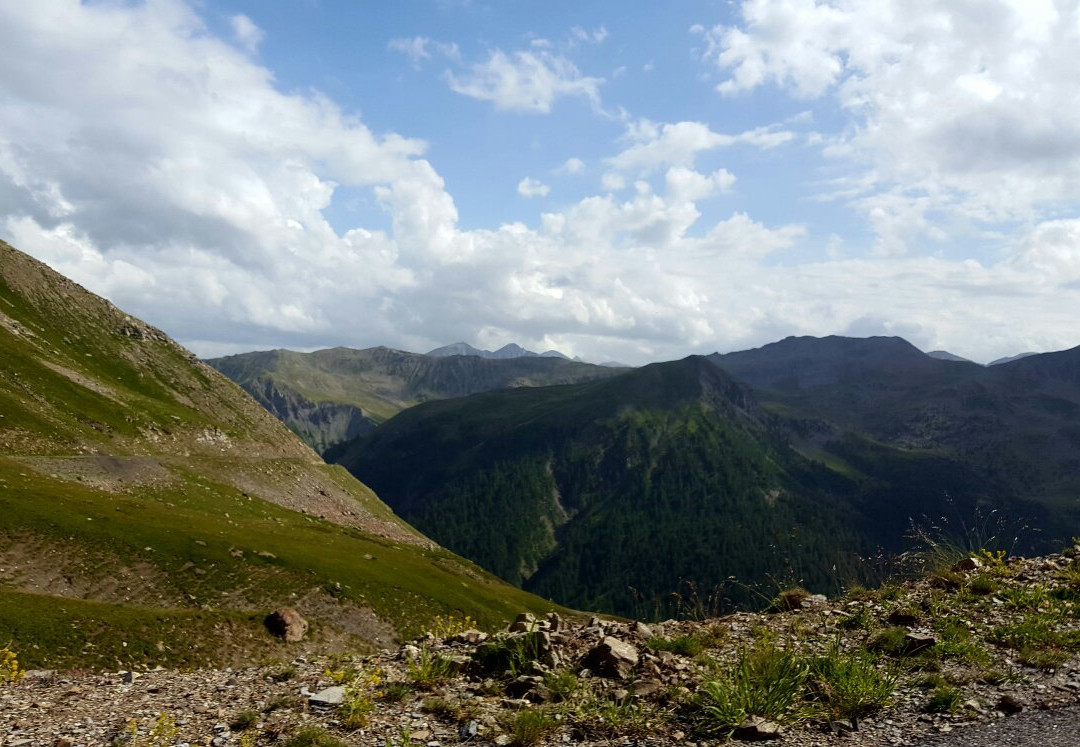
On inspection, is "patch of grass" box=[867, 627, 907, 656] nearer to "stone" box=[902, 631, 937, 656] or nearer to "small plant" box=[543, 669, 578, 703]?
"stone" box=[902, 631, 937, 656]

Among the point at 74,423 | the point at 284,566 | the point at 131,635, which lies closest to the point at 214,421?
the point at 74,423

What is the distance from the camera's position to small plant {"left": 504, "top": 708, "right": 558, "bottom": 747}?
9289 millimetres

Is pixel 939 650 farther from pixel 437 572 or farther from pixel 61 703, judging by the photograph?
pixel 437 572

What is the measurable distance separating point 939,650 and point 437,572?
3232 inches

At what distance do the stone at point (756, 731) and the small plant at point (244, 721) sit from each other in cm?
807

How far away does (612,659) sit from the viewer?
456 inches

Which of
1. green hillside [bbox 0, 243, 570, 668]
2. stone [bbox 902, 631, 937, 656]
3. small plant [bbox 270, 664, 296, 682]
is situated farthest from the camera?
green hillside [bbox 0, 243, 570, 668]

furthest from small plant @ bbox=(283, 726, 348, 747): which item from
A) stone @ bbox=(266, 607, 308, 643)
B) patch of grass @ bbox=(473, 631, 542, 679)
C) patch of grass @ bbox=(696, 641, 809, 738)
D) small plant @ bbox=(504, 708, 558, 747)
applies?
stone @ bbox=(266, 607, 308, 643)

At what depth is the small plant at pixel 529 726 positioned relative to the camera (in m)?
9.29

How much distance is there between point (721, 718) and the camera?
31.1 ft

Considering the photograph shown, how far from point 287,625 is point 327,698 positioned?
1527 inches

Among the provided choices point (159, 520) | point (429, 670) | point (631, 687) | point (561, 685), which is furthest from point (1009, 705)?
point (159, 520)

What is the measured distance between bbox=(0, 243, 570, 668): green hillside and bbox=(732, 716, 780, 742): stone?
36655 mm

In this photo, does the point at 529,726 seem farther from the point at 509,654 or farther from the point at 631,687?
the point at 509,654
